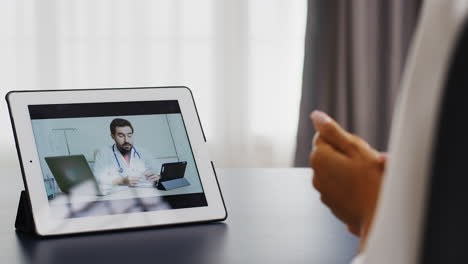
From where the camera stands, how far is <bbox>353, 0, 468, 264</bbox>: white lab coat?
0.32m

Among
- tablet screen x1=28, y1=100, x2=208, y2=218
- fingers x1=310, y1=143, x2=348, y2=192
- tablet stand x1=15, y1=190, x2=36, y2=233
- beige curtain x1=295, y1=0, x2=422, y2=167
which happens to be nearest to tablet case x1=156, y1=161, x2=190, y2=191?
tablet screen x1=28, y1=100, x2=208, y2=218

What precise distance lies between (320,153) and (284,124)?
9.89 ft

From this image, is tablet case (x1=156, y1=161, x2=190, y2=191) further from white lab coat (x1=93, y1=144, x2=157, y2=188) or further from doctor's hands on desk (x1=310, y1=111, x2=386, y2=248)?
doctor's hands on desk (x1=310, y1=111, x2=386, y2=248)

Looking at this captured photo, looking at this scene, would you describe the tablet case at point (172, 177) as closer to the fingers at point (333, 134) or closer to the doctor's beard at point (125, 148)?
the doctor's beard at point (125, 148)

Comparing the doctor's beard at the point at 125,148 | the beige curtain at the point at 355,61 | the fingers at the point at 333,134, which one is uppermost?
the fingers at the point at 333,134

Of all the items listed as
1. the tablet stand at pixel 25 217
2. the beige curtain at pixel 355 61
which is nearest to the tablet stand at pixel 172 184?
the tablet stand at pixel 25 217

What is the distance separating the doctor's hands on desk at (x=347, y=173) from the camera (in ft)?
1.90

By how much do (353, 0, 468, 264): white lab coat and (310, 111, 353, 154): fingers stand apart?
22cm

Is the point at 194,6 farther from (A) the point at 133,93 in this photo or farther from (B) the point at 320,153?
(B) the point at 320,153

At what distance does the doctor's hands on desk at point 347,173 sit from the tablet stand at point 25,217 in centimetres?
35

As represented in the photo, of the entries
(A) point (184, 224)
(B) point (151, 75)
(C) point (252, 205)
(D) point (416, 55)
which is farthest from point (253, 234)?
(B) point (151, 75)

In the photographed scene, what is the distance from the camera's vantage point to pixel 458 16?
312 millimetres

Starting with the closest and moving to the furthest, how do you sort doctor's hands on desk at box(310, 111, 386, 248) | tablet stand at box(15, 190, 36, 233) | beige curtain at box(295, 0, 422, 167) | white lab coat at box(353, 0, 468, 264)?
white lab coat at box(353, 0, 468, 264) < doctor's hands on desk at box(310, 111, 386, 248) < tablet stand at box(15, 190, 36, 233) < beige curtain at box(295, 0, 422, 167)

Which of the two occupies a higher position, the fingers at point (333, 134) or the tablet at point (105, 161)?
the fingers at point (333, 134)
